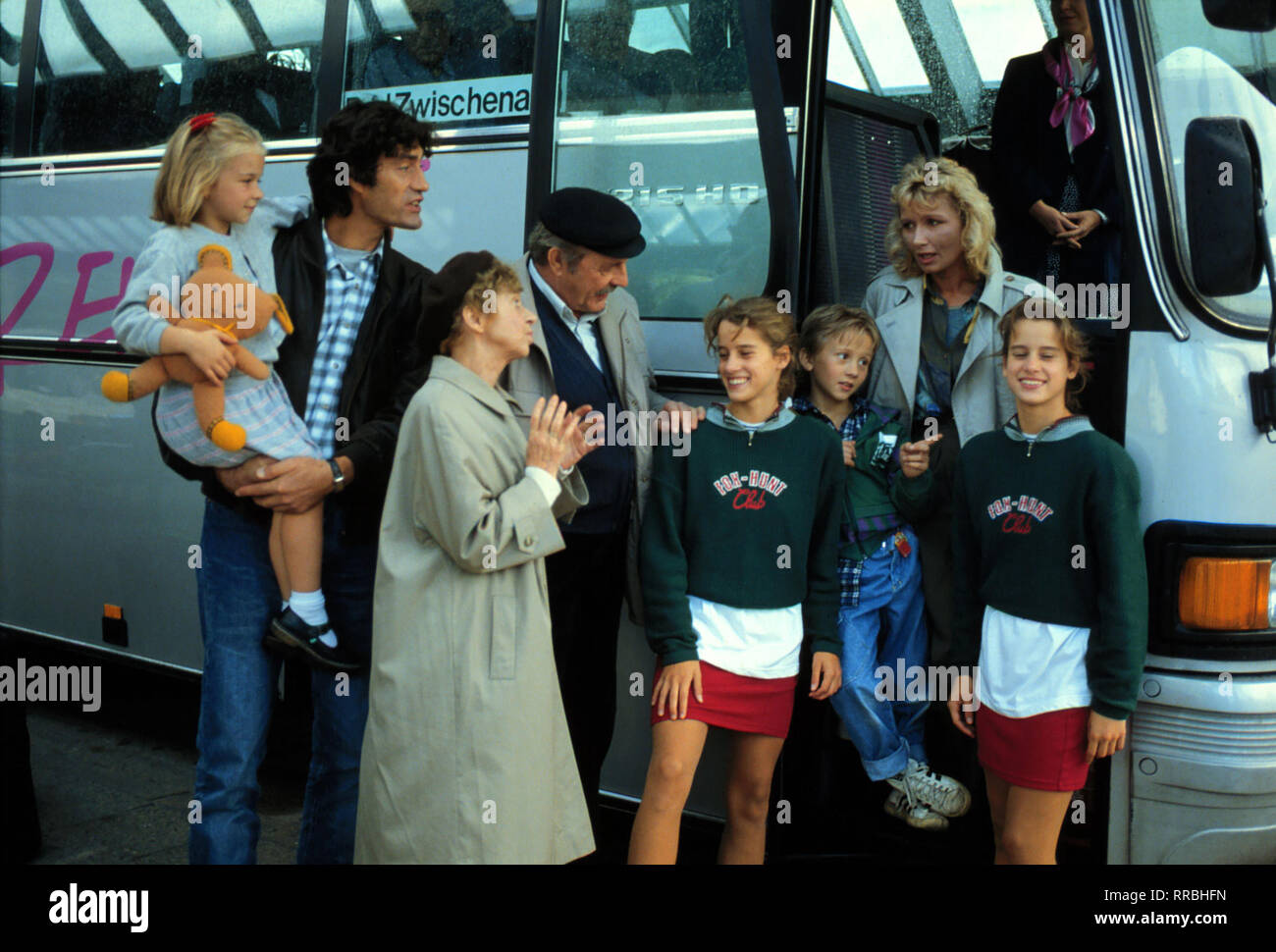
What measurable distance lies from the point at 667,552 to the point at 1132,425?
1228 millimetres

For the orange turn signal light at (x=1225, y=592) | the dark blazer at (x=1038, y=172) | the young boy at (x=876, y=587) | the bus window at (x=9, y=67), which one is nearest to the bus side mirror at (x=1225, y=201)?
the orange turn signal light at (x=1225, y=592)

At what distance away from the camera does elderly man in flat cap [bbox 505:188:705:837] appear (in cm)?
329

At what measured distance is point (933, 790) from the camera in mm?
3424

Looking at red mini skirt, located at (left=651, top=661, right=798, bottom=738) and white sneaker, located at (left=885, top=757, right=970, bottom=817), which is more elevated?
red mini skirt, located at (left=651, top=661, right=798, bottom=738)

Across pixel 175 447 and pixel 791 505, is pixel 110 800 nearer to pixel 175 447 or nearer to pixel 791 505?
pixel 175 447

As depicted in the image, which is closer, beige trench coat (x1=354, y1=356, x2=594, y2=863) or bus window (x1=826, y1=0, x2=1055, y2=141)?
beige trench coat (x1=354, y1=356, x2=594, y2=863)

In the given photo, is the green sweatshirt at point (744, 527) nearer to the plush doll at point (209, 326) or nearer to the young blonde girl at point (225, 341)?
the young blonde girl at point (225, 341)

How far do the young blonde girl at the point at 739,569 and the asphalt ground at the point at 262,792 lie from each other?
0.36m

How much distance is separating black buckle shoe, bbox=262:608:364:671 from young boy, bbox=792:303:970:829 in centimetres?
144

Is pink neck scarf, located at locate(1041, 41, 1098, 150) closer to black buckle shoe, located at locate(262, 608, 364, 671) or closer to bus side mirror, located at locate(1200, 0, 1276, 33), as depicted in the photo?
bus side mirror, located at locate(1200, 0, 1276, 33)

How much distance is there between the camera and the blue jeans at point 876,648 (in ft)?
11.3

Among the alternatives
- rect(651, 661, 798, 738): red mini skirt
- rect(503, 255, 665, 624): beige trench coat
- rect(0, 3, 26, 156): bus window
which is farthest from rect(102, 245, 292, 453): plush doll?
rect(0, 3, 26, 156): bus window
